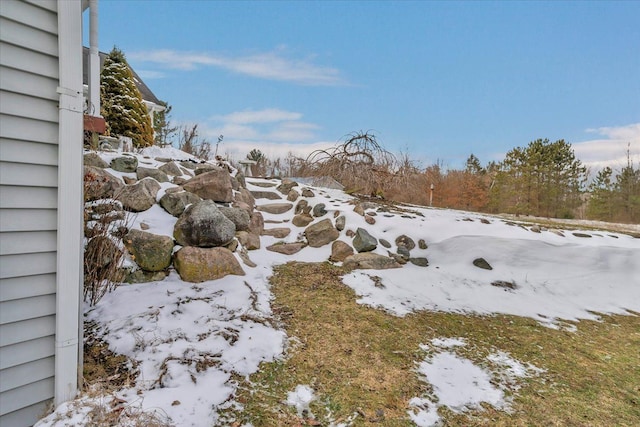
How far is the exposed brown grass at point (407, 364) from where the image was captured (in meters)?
1.90

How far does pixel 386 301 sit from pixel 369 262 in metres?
1.00

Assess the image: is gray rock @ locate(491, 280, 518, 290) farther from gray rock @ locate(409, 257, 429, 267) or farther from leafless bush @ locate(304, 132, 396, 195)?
leafless bush @ locate(304, 132, 396, 195)

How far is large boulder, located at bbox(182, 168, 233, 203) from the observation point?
15.1 ft

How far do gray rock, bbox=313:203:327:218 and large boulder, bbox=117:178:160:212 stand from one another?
2.81m

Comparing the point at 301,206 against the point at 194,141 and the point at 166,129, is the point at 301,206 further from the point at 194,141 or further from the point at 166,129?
the point at 166,129

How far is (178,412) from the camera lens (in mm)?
1737

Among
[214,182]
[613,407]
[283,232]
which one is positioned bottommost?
[613,407]

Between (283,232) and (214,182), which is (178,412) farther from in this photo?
(283,232)

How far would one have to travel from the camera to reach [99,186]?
10.8 ft

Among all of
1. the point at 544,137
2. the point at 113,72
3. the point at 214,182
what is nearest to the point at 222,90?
the point at 113,72

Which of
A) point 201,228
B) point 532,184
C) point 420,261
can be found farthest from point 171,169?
point 532,184

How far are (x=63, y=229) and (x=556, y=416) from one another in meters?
3.25

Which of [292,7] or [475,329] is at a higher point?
[292,7]

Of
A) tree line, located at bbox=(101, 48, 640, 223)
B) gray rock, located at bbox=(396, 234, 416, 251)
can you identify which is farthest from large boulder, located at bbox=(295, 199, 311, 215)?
tree line, located at bbox=(101, 48, 640, 223)
